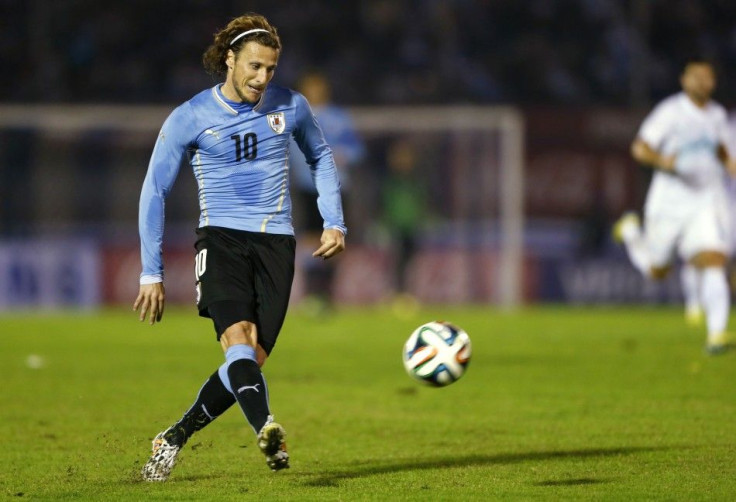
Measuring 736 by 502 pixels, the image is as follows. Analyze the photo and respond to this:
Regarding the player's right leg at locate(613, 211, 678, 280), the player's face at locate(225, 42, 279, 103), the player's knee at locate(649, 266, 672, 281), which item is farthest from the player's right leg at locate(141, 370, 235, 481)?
the player's knee at locate(649, 266, 672, 281)

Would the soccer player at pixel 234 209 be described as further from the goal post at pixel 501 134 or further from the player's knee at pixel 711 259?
the goal post at pixel 501 134

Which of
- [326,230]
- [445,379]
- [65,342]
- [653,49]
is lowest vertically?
[65,342]

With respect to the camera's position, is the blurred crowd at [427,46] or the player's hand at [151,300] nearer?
the player's hand at [151,300]

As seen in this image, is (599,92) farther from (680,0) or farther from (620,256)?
(620,256)

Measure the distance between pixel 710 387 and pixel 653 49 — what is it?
14163 millimetres

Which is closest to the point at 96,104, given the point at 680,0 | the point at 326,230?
the point at 680,0

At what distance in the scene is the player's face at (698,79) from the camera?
443 inches

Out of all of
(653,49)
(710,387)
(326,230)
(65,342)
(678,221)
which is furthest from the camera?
(653,49)

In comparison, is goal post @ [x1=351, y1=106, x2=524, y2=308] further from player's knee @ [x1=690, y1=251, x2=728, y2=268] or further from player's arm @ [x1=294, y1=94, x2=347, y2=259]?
player's arm @ [x1=294, y1=94, x2=347, y2=259]

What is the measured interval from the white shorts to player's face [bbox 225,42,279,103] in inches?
264

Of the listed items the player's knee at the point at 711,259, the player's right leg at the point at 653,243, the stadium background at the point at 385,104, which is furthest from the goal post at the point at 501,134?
the player's knee at the point at 711,259

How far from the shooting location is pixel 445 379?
6.15 metres

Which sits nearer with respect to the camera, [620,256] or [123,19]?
[620,256]

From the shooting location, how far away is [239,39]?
5730 mm
